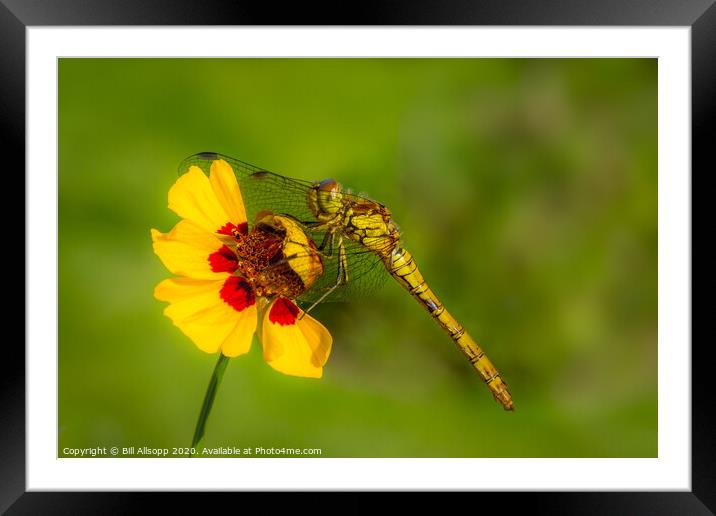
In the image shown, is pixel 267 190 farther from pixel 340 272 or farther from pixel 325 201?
pixel 340 272

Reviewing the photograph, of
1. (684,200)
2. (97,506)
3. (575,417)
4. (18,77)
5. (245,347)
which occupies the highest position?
(18,77)

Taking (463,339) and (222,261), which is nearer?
(222,261)

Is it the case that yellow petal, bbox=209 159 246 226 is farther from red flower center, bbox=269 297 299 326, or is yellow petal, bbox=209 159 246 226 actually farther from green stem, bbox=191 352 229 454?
green stem, bbox=191 352 229 454

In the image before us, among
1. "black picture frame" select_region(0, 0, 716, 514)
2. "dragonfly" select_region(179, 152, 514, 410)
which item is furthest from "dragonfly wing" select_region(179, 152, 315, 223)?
"black picture frame" select_region(0, 0, 716, 514)

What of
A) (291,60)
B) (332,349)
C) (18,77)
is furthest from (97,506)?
(291,60)

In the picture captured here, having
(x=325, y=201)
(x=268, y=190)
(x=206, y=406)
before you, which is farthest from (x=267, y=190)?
(x=206, y=406)

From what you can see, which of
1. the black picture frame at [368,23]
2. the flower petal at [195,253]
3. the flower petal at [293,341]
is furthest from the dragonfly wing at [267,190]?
the black picture frame at [368,23]

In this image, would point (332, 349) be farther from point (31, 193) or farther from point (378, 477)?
point (31, 193)
